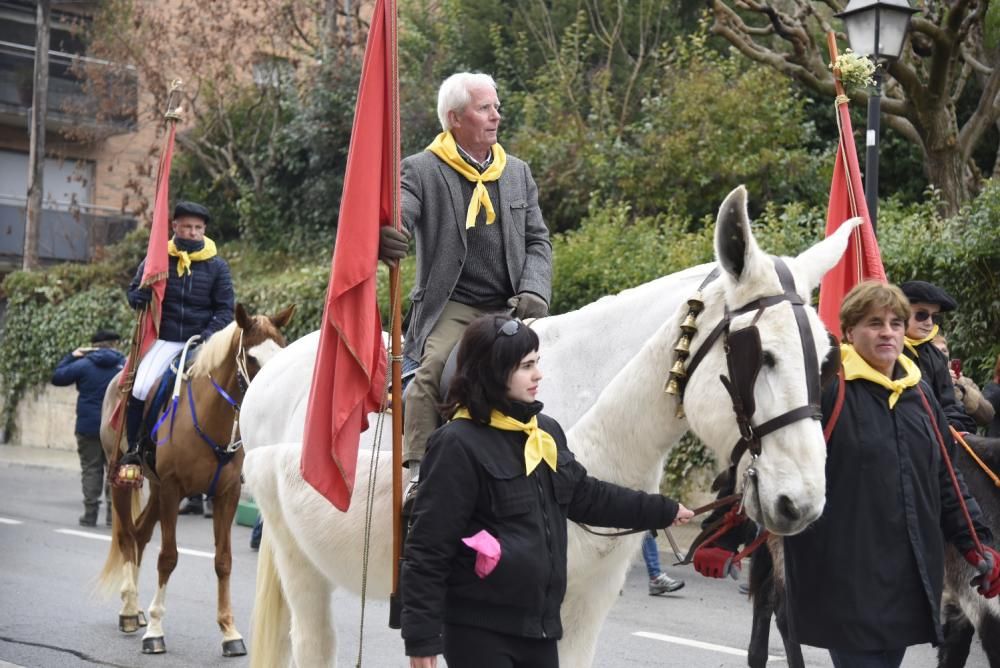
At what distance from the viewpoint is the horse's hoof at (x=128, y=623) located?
812cm

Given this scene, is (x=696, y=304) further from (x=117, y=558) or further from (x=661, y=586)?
(x=661, y=586)

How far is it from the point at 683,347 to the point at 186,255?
5.94 m

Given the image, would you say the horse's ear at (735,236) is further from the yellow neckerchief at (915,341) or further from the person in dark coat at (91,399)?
the person in dark coat at (91,399)

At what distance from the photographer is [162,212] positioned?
8727 millimetres

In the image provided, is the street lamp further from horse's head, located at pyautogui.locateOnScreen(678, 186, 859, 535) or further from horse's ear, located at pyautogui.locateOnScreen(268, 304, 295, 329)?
horse's head, located at pyautogui.locateOnScreen(678, 186, 859, 535)

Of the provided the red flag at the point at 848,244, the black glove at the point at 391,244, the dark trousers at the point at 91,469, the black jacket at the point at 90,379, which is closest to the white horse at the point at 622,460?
the black glove at the point at 391,244

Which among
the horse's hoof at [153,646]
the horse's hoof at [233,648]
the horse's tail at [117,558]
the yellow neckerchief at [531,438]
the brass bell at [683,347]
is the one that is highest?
the brass bell at [683,347]

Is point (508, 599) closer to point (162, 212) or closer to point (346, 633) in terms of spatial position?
point (346, 633)

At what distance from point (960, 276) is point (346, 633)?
19.7ft

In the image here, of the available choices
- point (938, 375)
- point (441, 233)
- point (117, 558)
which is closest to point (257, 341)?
point (117, 558)

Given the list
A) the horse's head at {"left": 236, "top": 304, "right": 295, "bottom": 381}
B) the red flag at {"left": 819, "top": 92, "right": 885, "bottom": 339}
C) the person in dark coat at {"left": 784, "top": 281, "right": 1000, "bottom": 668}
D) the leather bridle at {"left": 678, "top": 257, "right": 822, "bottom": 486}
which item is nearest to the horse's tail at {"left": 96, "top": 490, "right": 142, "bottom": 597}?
the horse's head at {"left": 236, "top": 304, "right": 295, "bottom": 381}

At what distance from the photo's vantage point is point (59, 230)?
29.8 metres

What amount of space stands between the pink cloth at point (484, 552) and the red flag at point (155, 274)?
5.68 m

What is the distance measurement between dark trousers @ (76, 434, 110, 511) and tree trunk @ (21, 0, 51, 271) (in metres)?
12.8
